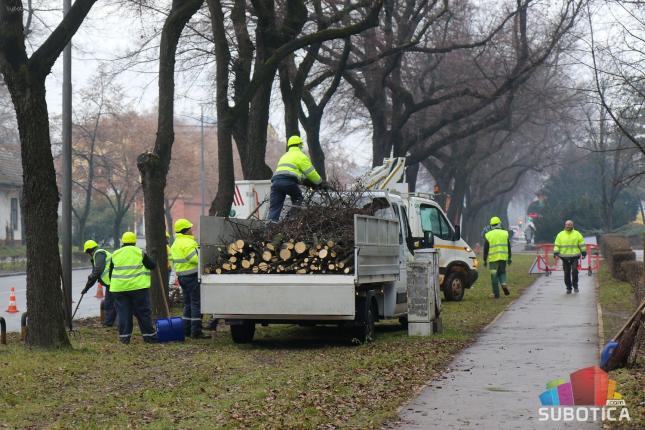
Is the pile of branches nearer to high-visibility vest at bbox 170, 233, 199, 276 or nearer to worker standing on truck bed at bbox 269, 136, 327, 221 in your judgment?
worker standing on truck bed at bbox 269, 136, 327, 221

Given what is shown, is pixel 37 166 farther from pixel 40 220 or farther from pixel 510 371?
pixel 510 371

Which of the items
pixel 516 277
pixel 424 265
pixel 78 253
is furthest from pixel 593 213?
pixel 424 265

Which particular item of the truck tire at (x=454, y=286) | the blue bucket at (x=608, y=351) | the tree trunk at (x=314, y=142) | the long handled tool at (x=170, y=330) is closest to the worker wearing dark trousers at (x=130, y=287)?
the long handled tool at (x=170, y=330)

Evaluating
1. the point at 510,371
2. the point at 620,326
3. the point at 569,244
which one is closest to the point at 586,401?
the point at 510,371

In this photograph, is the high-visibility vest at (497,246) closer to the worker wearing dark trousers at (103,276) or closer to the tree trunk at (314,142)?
the tree trunk at (314,142)

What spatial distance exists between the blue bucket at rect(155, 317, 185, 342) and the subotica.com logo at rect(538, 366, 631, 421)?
745 cm

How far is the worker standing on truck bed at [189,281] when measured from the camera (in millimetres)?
17516

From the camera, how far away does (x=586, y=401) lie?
9812 mm

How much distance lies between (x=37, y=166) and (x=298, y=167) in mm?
3836

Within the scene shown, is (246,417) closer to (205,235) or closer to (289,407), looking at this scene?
(289,407)

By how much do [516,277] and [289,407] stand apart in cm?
2915

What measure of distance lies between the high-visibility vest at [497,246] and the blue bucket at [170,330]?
11.6 m

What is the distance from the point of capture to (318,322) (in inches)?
632

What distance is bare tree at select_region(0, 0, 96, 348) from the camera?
14789mm
